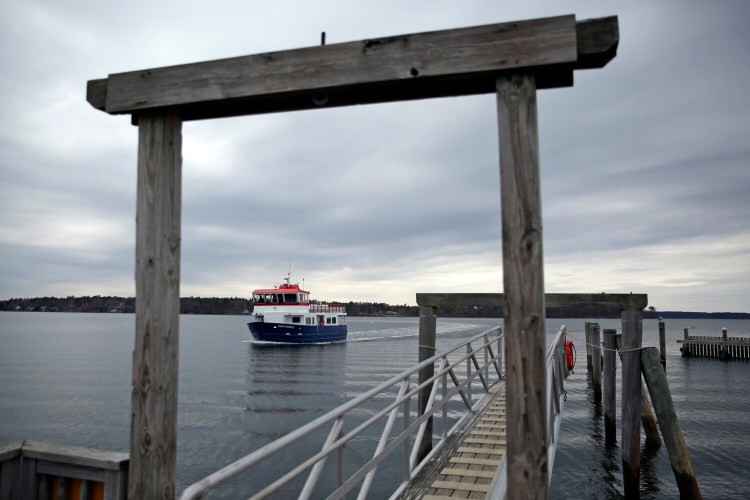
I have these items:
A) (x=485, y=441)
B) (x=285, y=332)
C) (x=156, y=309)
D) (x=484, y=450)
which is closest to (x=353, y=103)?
(x=156, y=309)

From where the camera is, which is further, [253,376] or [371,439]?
[253,376]

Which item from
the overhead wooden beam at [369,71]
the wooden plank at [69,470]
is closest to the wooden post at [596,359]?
the overhead wooden beam at [369,71]

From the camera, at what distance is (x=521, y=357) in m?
2.82

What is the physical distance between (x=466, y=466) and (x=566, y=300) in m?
5.72

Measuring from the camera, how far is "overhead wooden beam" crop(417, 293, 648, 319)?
9.44 m

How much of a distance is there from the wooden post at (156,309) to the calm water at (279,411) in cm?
997

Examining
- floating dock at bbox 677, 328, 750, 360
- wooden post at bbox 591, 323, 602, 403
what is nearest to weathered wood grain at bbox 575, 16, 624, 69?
wooden post at bbox 591, 323, 602, 403

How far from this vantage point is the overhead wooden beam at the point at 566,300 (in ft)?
31.0

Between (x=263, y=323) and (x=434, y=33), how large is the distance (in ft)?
159

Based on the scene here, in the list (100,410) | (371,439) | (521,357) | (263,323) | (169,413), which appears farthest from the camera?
(263,323)

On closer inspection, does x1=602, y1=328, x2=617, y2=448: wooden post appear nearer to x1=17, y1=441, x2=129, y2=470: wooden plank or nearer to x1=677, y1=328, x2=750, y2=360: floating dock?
x1=17, y1=441, x2=129, y2=470: wooden plank

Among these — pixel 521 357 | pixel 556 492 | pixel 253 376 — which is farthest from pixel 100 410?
pixel 521 357

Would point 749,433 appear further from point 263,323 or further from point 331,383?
point 263,323

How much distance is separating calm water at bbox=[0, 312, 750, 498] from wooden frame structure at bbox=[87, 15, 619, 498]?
33.1 feet
